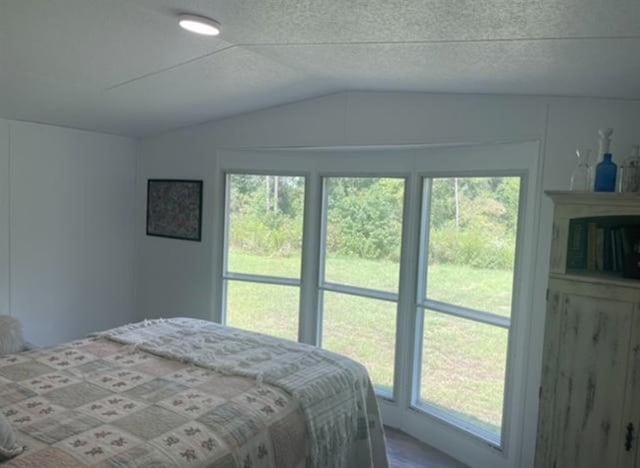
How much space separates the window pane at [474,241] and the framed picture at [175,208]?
2.06m

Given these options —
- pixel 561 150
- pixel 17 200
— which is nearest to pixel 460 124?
pixel 561 150

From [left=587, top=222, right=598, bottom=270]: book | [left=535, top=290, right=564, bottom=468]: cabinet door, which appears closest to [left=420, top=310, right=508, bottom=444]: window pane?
[left=535, top=290, right=564, bottom=468]: cabinet door

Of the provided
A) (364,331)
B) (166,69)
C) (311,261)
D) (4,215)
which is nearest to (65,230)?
(4,215)

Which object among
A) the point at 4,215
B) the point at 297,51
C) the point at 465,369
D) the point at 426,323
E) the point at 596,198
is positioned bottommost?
the point at 465,369

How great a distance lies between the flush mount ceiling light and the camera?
2.06 m

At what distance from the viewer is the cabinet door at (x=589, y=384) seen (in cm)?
209

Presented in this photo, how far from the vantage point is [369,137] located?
343 cm

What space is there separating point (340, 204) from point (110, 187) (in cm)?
214

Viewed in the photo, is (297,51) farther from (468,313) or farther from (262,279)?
(262,279)

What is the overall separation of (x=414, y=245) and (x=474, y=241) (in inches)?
17.6

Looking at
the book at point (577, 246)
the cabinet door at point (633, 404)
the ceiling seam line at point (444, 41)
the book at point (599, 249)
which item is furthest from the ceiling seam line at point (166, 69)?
the cabinet door at point (633, 404)

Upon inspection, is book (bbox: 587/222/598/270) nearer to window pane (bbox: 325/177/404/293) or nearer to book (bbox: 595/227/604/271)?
book (bbox: 595/227/604/271)

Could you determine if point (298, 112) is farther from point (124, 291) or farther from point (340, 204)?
point (124, 291)

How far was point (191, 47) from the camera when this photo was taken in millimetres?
2523
